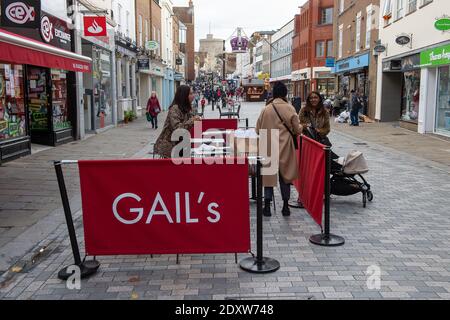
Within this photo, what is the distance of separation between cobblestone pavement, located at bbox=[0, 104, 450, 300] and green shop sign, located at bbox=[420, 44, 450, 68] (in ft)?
34.1

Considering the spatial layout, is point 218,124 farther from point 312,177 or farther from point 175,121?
point 312,177

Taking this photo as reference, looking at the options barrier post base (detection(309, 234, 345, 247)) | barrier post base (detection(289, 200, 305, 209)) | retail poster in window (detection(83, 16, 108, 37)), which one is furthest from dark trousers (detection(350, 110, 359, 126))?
barrier post base (detection(309, 234, 345, 247))

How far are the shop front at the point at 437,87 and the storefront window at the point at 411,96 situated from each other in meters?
1.49

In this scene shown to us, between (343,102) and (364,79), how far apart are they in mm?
1806

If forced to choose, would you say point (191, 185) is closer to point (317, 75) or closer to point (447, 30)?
point (447, 30)

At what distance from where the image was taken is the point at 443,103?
1706 centimetres

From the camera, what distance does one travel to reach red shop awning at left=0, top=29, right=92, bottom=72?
591cm

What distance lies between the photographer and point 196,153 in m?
7.59

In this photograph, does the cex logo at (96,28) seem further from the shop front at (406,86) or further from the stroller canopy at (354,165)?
the shop front at (406,86)

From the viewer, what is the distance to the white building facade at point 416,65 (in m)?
16.6

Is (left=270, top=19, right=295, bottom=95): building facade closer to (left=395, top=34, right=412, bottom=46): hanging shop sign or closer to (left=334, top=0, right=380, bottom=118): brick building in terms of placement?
(left=334, top=0, right=380, bottom=118): brick building

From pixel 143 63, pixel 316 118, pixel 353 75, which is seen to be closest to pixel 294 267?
pixel 316 118
